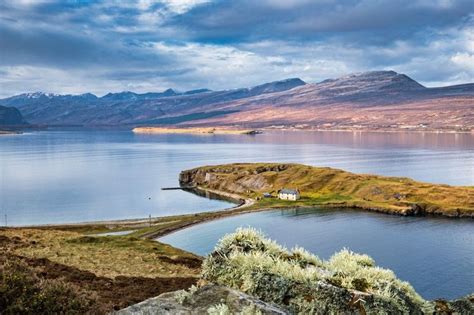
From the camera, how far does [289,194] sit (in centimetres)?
16388

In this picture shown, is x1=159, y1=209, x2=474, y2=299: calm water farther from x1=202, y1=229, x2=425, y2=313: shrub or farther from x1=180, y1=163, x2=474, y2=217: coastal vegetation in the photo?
x1=202, y1=229, x2=425, y2=313: shrub

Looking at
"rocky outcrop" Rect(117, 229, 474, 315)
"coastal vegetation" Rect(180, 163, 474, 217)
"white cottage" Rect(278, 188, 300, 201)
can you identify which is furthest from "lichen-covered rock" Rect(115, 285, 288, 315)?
"white cottage" Rect(278, 188, 300, 201)

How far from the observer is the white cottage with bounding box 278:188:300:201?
162375mm

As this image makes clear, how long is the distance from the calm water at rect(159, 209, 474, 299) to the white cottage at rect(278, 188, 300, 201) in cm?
1569

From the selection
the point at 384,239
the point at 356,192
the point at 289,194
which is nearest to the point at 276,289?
the point at 384,239

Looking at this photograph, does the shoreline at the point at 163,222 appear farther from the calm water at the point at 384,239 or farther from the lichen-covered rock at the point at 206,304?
the lichen-covered rock at the point at 206,304

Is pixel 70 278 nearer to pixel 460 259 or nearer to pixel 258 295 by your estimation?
pixel 258 295

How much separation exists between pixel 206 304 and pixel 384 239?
369 ft

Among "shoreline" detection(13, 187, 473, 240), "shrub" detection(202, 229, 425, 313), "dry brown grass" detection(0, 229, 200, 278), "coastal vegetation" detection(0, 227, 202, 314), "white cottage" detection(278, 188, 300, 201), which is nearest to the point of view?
"shrub" detection(202, 229, 425, 313)

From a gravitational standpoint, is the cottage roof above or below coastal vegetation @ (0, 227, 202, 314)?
below

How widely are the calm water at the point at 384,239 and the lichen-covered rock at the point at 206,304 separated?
75.8m

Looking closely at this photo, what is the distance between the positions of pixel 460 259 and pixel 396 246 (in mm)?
14859

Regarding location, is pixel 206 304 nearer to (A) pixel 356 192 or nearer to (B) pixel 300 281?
(B) pixel 300 281

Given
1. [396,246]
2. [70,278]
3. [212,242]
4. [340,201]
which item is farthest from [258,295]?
[340,201]
